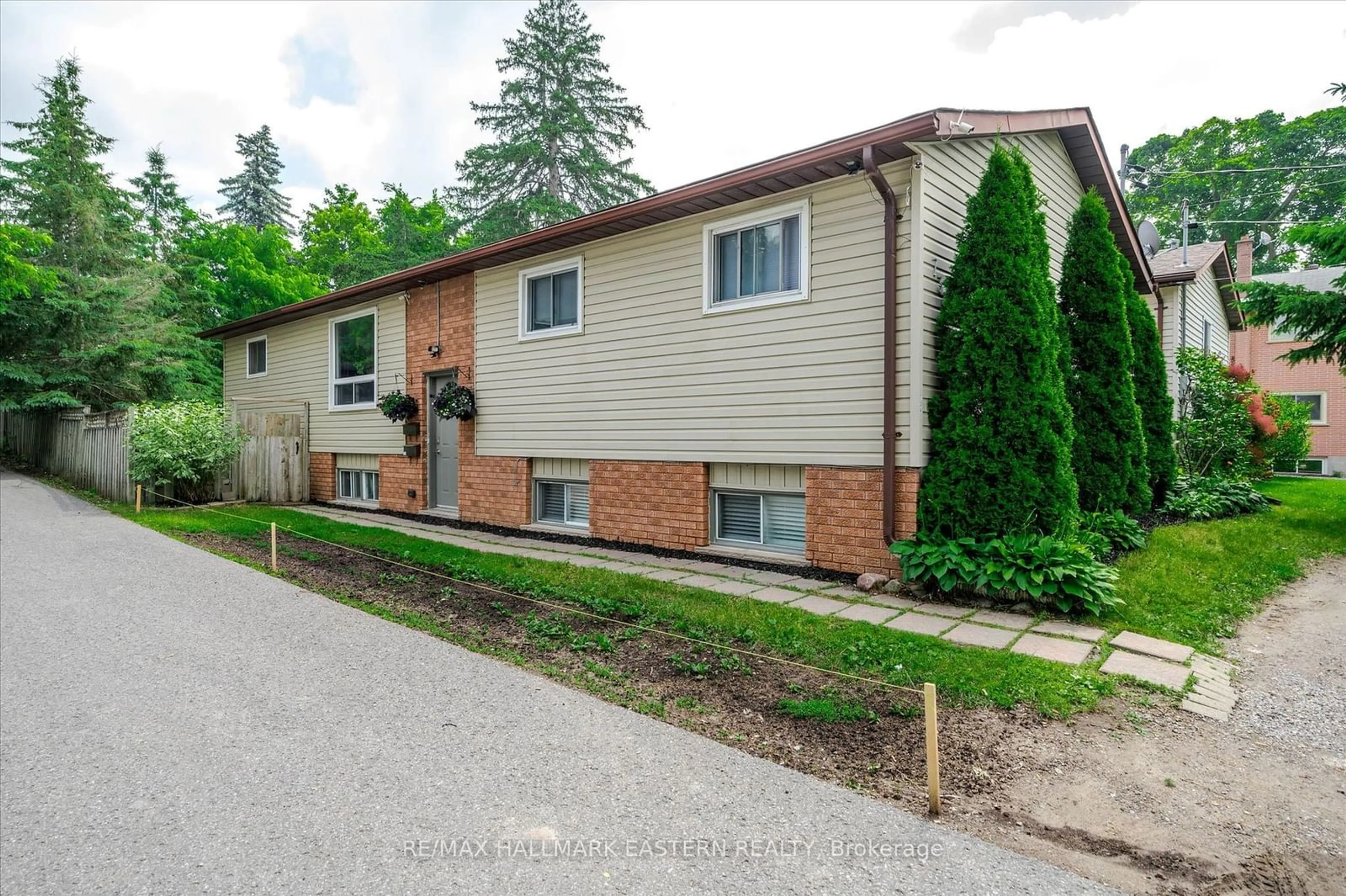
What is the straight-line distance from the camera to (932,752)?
2.64m

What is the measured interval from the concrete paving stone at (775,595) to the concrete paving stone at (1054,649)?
5.75 feet

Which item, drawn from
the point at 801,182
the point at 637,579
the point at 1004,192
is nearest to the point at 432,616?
the point at 637,579

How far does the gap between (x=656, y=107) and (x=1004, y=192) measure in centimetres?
2407

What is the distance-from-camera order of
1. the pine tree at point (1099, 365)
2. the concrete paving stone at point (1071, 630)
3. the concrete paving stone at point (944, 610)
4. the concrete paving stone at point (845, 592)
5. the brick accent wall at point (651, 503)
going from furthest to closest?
the pine tree at point (1099, 365), the brick accent wall at point (651, 503), the concrete paving stone at point (845, 592), the concrete paving stone at point (944, 610), the concrete paving stone at point (1071, 630)

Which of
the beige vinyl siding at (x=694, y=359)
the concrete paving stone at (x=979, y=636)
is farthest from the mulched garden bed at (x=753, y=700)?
the beige vinyl siding at (x=694, y=359)

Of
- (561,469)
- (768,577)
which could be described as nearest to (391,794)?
(768,577)

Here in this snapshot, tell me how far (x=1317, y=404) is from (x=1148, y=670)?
2495 centimetres

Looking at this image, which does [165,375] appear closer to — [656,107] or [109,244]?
[109,244]

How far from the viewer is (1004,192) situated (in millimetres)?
6051

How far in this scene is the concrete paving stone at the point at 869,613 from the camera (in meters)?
5.14

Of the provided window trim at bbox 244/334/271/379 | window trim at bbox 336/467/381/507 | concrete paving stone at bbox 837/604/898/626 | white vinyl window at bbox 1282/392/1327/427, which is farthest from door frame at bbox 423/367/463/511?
white vinyl window at bbox 1282/392/1327/427

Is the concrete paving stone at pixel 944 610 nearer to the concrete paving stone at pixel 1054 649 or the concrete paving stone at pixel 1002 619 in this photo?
the concrete paving stone at pixel 1002 619

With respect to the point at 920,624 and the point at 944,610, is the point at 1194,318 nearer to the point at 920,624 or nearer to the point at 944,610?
the point at 944,610

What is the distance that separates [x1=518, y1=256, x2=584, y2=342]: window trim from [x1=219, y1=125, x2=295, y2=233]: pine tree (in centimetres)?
3301
